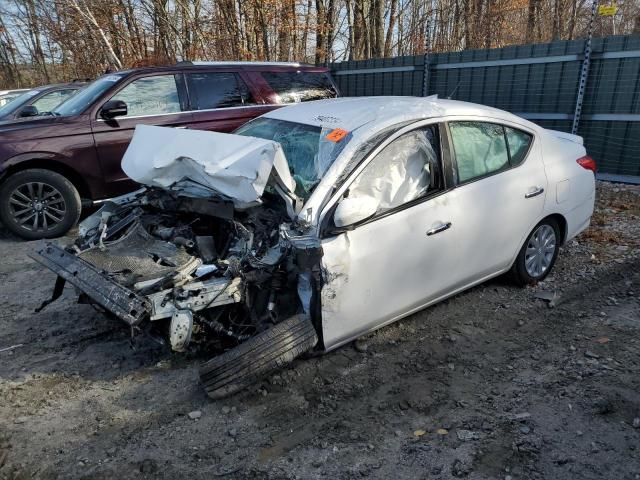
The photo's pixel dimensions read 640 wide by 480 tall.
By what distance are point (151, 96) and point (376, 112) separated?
380 cm

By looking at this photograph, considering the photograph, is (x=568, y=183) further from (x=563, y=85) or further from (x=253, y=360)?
(x=563, y=85)

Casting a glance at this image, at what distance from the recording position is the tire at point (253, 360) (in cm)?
282

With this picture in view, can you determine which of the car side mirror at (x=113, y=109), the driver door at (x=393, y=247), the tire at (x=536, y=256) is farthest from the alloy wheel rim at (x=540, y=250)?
the car side mirror at (x=113, y=109)

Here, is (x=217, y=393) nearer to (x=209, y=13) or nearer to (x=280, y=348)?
(x=280, y=348)

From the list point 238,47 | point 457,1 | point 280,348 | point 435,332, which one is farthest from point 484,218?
point 457,1

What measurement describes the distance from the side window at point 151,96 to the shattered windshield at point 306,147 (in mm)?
2731

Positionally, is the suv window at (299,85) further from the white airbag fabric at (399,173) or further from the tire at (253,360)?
the tire at (253,360)

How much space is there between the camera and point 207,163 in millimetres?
3279

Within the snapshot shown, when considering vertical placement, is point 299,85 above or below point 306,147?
above

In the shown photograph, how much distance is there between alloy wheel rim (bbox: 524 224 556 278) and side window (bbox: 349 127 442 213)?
132 cm

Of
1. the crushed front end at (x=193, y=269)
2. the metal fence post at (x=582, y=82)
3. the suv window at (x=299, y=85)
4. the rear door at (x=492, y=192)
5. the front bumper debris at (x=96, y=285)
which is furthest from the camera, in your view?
the metal fence post at (x=582, y=82)

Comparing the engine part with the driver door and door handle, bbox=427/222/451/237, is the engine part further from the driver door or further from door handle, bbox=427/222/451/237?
door handle, bbox=427/222/451/237

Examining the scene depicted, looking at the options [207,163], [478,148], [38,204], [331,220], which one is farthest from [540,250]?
[38,204]

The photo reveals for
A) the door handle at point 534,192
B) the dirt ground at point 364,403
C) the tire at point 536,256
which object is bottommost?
the dirt ground at point 364,403
